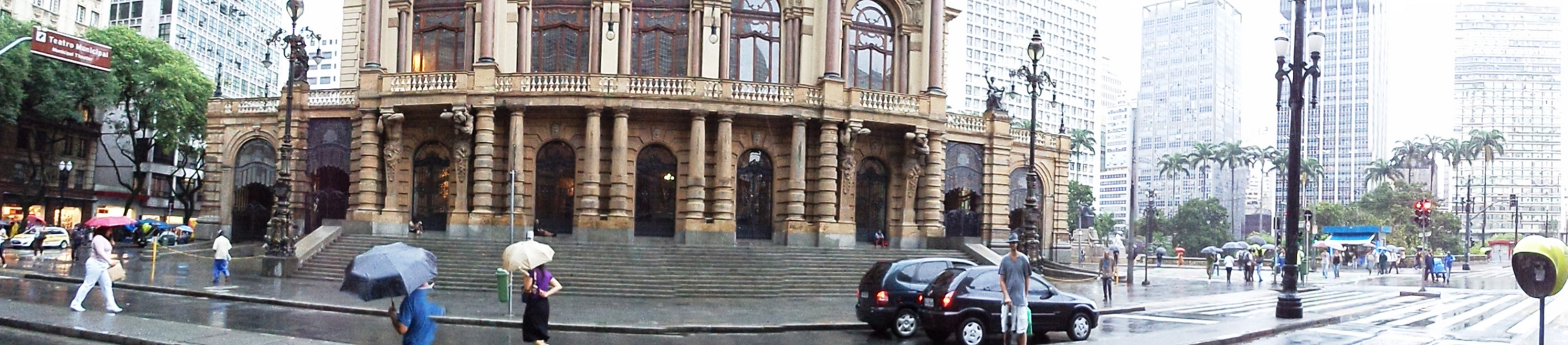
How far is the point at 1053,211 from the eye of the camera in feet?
155

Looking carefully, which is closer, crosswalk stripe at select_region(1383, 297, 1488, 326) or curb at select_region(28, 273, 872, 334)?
curb at select_region(28, 273, 872, 334)

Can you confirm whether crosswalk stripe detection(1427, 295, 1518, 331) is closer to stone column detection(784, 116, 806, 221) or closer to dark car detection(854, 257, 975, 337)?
dark car detection(854, 257, 975, 337)

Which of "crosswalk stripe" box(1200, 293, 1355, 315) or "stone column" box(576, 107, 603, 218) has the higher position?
"stone column" box(576, 107, 603, 218)

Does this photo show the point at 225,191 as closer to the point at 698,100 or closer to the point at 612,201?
the point at 612,201

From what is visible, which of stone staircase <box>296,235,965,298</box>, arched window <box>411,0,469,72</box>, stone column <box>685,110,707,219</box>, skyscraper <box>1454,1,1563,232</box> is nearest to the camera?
stone staircase <box>296,235,965,298</box>

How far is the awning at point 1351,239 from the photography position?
250 ft

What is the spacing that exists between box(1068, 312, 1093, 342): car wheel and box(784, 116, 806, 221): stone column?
17.9 metres

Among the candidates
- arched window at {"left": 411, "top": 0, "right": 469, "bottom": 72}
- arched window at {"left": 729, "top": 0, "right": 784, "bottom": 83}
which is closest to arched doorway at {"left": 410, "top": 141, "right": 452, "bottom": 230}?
arched window at {"left": 411, "top": 0, "right": 469, "bottom": 72}

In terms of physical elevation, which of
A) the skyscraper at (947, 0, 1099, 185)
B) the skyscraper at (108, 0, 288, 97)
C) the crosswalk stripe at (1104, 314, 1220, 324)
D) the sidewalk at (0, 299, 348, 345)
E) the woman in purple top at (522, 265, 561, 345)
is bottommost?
the crosswalk stripe at (1104, 314, 1220, 324)

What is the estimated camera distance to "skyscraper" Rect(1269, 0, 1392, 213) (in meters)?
182

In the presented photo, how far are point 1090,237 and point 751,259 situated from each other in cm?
3603

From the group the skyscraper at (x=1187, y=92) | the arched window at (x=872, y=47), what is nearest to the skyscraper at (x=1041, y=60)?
the skyscraper at (x=1187, y=92)

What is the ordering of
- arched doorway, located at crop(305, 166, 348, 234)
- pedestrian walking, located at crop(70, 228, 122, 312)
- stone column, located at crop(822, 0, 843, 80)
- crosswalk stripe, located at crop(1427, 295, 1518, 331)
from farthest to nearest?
arched doorway, located at crop(305, 166, 348, 234)
stone column, located at crop(822, 0, 843, 80)
crosswalk stripe, located at crop(1427, 295, 1518, 331)
pedestrian walking, located at crop(70, 228, 122, 312)

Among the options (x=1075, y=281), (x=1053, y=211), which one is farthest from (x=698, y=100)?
(x=1053, y=211)
